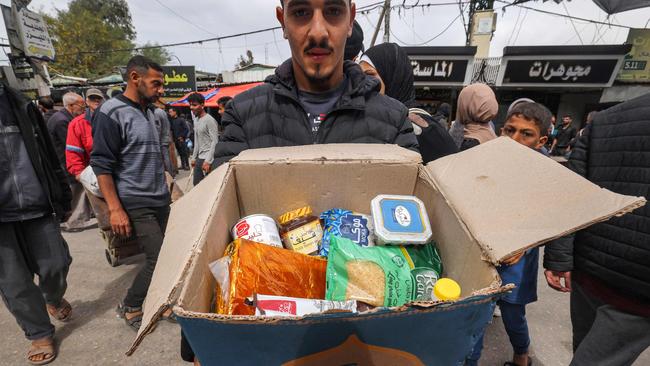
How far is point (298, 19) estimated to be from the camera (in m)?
1.08

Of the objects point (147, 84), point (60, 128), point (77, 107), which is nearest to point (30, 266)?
point (147, 84)

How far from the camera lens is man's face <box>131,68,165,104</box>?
6.84 ft

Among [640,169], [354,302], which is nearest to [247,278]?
[354,302]

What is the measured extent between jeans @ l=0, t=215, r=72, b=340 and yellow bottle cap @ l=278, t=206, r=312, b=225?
6.29 ft

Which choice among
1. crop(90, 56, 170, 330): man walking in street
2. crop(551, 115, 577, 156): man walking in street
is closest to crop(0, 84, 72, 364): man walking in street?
crop(90, 56, 170, 330): man walking in street

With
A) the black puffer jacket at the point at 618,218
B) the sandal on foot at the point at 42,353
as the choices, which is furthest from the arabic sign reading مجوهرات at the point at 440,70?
the sandal on foot at the point at 42,353

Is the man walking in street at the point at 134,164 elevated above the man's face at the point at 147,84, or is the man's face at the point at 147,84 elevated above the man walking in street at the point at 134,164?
the man's face at the point at 147,84

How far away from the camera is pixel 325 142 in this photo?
1236mm

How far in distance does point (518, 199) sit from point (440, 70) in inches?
450

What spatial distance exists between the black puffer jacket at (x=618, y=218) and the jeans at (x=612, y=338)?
0.37 feet

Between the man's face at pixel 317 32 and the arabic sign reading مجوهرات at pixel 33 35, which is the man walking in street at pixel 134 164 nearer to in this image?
the man's face at pixel 317 32

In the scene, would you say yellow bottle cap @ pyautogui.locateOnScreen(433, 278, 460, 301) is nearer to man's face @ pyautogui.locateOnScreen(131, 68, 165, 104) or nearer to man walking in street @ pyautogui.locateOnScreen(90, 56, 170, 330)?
man walking in street @ pyautogui.locateOnScreen(90, 56, 170, 330)

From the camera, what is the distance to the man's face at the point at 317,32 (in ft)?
3.46

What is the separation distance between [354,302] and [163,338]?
85.6 inches
